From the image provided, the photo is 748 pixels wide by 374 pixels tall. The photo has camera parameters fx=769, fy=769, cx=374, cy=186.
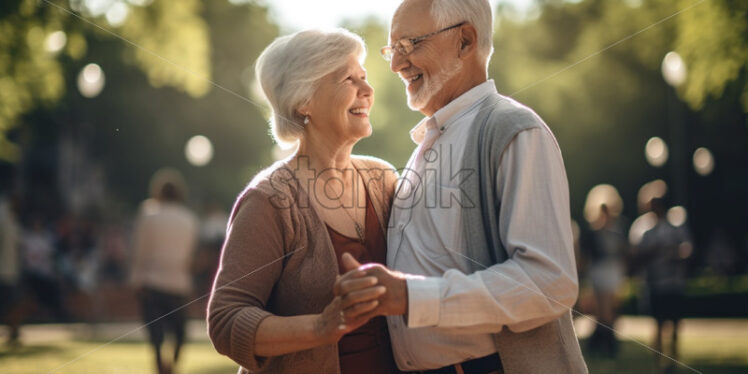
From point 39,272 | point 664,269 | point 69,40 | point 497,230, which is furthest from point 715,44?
point 39,272

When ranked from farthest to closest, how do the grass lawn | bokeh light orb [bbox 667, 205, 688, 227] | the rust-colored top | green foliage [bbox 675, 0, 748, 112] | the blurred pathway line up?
the blurred pathway → green foliage [bbox 675, 0, 748, 112] → bokeh light orb [bbox 667, 205, 688, 227] → the grass lawn → the rust-colored top

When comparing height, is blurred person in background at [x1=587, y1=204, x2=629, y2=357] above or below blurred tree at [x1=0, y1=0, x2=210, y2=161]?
below

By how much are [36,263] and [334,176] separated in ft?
41.0

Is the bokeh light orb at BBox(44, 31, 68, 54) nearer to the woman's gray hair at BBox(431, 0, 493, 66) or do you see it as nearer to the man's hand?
the woman's gray hair at BBox(431, 0, 493, 66)

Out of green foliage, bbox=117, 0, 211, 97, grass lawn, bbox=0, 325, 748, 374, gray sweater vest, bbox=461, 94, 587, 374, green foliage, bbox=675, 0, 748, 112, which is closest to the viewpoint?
gray sweater vest, bbox=461, 94, 587, 374

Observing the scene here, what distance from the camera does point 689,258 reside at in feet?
32.9

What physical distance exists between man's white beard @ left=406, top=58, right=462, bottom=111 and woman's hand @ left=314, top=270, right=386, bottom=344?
1150 millimetres

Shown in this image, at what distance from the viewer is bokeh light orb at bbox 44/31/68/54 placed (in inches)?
508

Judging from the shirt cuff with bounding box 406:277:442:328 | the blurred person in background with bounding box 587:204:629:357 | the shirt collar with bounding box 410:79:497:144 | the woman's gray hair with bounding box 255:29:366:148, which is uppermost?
the woman's gray hair with bounding box 255:29:366:148

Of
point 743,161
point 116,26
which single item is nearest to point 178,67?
point 116,26

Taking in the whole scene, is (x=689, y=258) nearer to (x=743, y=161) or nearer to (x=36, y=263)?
(x=36, y=263)

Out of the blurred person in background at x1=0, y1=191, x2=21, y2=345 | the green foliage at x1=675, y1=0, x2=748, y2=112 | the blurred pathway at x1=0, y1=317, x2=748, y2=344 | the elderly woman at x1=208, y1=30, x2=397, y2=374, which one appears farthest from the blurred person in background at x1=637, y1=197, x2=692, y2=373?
the blurred person in background at x1=0, y1=191, x2=21, y2=345

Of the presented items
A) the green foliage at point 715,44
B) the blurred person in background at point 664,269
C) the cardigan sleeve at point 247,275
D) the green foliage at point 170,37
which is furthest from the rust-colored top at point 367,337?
the green foliage at point 170,37

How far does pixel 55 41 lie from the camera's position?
13.6m
